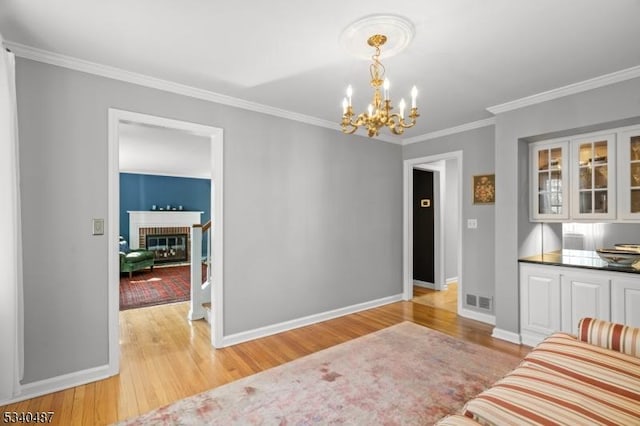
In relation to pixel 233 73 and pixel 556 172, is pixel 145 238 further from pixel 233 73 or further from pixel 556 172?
pixel 556 172

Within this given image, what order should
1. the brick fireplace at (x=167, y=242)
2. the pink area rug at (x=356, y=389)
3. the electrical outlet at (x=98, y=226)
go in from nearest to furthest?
the pink area rug at (x=356, y=389) < the electrical outlet at (x=98, y=226) < the brick fireplace at (x=167, y=242)

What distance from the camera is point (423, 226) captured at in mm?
5984

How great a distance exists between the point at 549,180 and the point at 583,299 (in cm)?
121

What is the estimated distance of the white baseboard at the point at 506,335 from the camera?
3.29 m

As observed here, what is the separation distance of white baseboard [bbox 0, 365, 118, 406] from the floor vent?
4.01 metres

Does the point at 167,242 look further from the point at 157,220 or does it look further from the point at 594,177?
the point at 594,177

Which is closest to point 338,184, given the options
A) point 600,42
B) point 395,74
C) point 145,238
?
point 395,74

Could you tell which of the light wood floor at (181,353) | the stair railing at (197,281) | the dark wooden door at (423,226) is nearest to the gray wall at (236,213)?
the light wood floor at (181,353)

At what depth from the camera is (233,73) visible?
266cm

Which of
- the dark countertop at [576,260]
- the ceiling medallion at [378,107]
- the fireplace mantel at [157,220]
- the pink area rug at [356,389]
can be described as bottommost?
the pink area rug at [356,389]

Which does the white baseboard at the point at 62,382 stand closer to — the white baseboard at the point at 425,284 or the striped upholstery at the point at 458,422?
the striped upholstery at the point at 458,422

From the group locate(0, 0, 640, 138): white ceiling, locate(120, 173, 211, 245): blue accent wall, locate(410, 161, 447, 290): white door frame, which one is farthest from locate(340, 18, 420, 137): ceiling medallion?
locate(120, 173, 211, 245): blue accent wall

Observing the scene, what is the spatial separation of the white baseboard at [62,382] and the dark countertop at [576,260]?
158 inches

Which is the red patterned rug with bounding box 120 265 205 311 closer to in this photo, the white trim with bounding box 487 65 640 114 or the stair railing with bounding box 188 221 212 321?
the stair railing with bounding box 188 221 212 321
